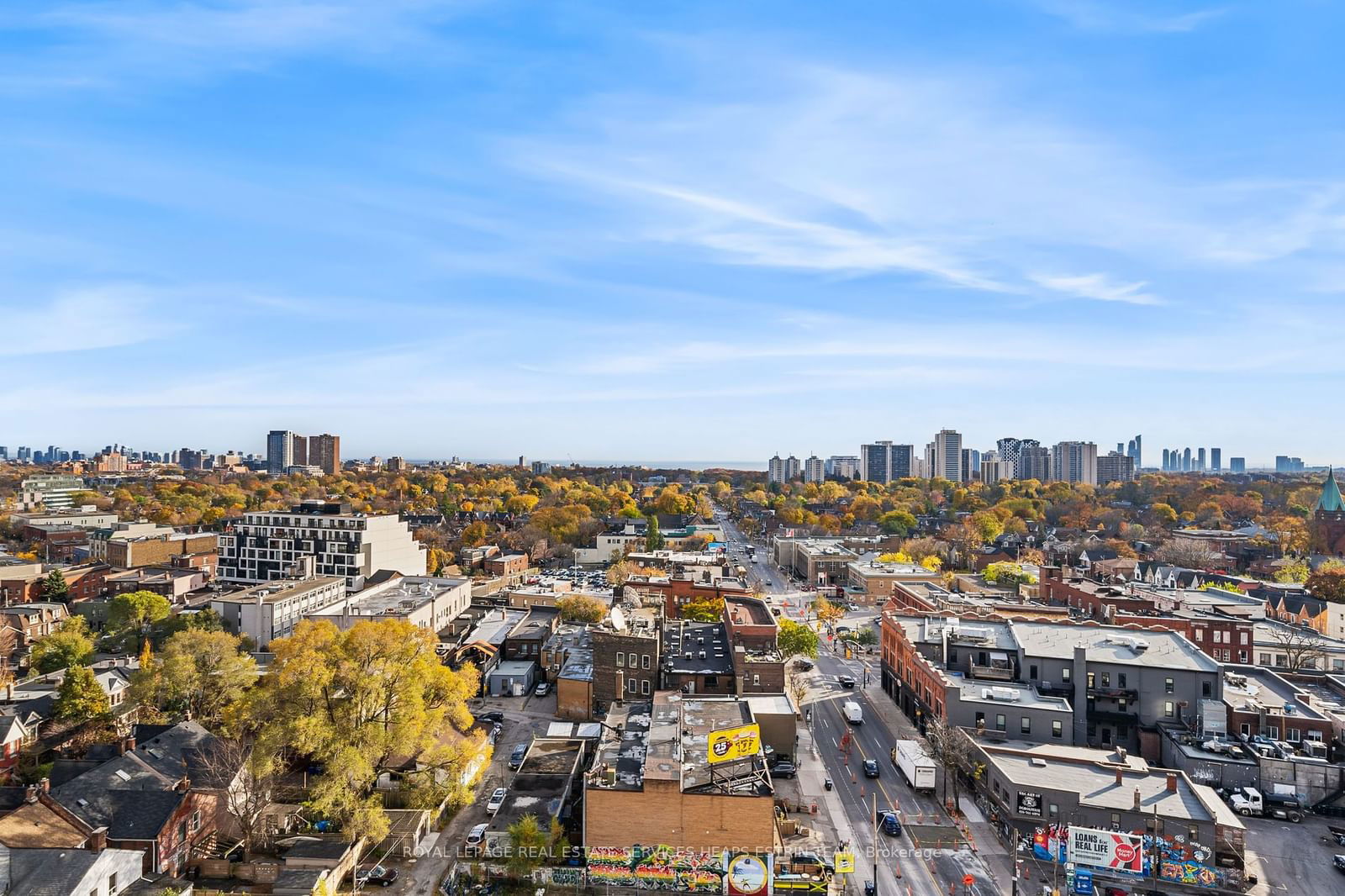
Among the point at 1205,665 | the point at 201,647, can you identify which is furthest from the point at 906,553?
the point at 201,647

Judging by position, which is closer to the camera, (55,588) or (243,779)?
(243,779)

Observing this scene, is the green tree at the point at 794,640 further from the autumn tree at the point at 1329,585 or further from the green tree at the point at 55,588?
the green tree at the point at 55,588

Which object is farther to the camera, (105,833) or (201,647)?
(201,647)

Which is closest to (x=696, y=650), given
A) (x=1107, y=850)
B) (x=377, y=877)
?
(x=377, y=877)

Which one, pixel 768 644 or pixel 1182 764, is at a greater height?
pixel 768 644

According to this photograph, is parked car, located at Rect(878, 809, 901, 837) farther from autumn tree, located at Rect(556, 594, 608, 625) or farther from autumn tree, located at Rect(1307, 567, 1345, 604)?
autumn tree, located at Rect(1307, 567, 1345, 604)

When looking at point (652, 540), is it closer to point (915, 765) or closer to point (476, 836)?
point (915, 765)

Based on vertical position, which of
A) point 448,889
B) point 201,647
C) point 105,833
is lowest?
point 448,889

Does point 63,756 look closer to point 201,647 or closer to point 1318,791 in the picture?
point 201,647
